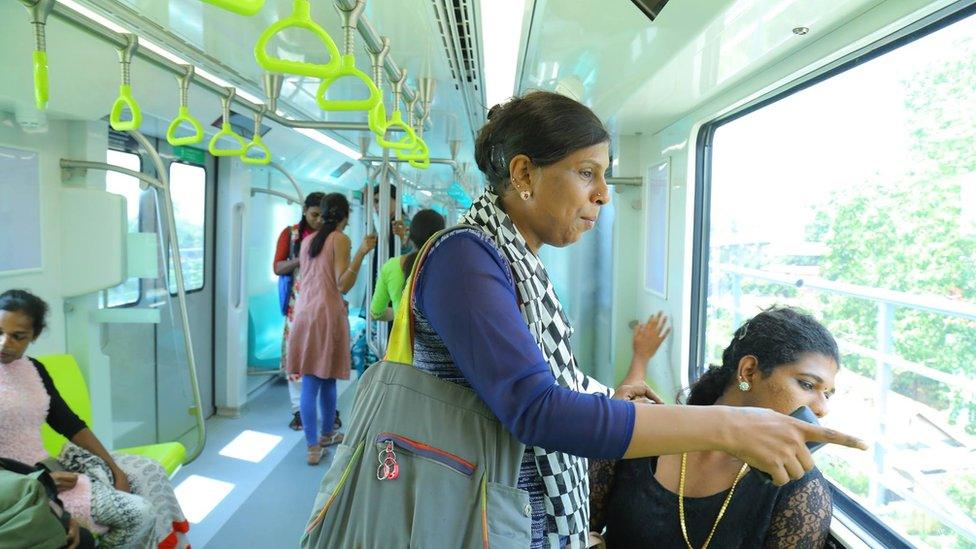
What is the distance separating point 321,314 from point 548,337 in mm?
3151

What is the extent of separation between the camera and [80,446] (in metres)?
2.39

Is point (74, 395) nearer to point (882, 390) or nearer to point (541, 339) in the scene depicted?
point (541, 339)

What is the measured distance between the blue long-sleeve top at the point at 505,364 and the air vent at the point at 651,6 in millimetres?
1034

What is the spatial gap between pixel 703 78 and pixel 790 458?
179 centimetres

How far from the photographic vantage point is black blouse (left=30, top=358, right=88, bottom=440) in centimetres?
233

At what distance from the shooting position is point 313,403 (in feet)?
12.8

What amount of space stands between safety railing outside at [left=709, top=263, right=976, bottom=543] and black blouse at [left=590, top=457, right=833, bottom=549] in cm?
78

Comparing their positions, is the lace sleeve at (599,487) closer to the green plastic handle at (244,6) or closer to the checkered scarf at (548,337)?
the checkered scarf at (548,337)

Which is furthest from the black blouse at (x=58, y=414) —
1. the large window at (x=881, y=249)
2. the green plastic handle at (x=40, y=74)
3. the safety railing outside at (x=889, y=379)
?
the safety railing outside at (x=889, y=379)

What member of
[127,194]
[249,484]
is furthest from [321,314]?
[127,194]

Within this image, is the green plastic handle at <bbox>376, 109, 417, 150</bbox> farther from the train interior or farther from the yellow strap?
the yellow strap

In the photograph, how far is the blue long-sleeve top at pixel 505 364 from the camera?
800 mm

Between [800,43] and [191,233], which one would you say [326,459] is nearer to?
[191,233]

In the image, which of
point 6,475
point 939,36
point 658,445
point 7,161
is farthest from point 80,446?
point 939,36
